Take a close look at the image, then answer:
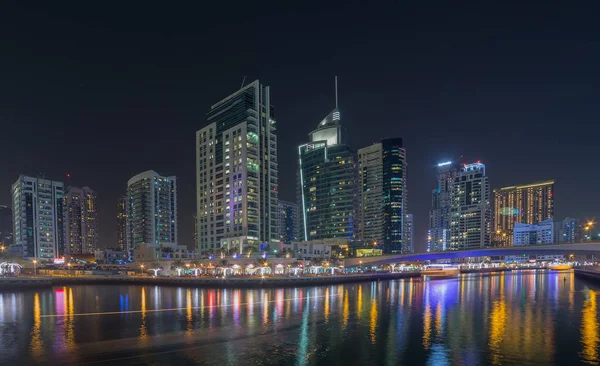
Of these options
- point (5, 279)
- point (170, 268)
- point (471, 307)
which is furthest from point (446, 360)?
point (170, 268)

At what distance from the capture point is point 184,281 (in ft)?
315

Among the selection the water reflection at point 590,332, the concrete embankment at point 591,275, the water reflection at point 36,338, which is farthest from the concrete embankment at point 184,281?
the concrete embankment at point 591,275

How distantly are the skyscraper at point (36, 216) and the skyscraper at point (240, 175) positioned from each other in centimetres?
7236

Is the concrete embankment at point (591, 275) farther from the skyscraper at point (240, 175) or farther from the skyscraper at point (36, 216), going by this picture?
the skyscraper at point (36, 216)

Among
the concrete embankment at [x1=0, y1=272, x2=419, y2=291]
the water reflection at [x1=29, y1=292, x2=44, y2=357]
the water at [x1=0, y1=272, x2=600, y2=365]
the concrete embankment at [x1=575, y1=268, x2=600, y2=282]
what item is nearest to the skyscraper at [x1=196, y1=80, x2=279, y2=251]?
the concrete embankment at [x1=0, y1=272, x2=419, y2=291]

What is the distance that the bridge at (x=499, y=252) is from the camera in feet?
318

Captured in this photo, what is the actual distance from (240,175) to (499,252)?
316 feet

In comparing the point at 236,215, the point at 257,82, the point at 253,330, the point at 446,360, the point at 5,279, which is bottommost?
the point at 446,360

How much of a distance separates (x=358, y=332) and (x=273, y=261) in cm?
7958

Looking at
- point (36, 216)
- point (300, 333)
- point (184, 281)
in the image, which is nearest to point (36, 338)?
point (300, 333)

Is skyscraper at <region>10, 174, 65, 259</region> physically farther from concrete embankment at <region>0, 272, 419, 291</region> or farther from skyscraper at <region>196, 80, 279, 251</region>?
concrete embankment at <region>0, 272, 419, 291</region>

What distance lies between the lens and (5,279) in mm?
84938

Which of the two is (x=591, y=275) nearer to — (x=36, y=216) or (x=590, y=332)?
(x=590, y=332)

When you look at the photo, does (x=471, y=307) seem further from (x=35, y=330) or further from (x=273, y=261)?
(x=273, y=261)
